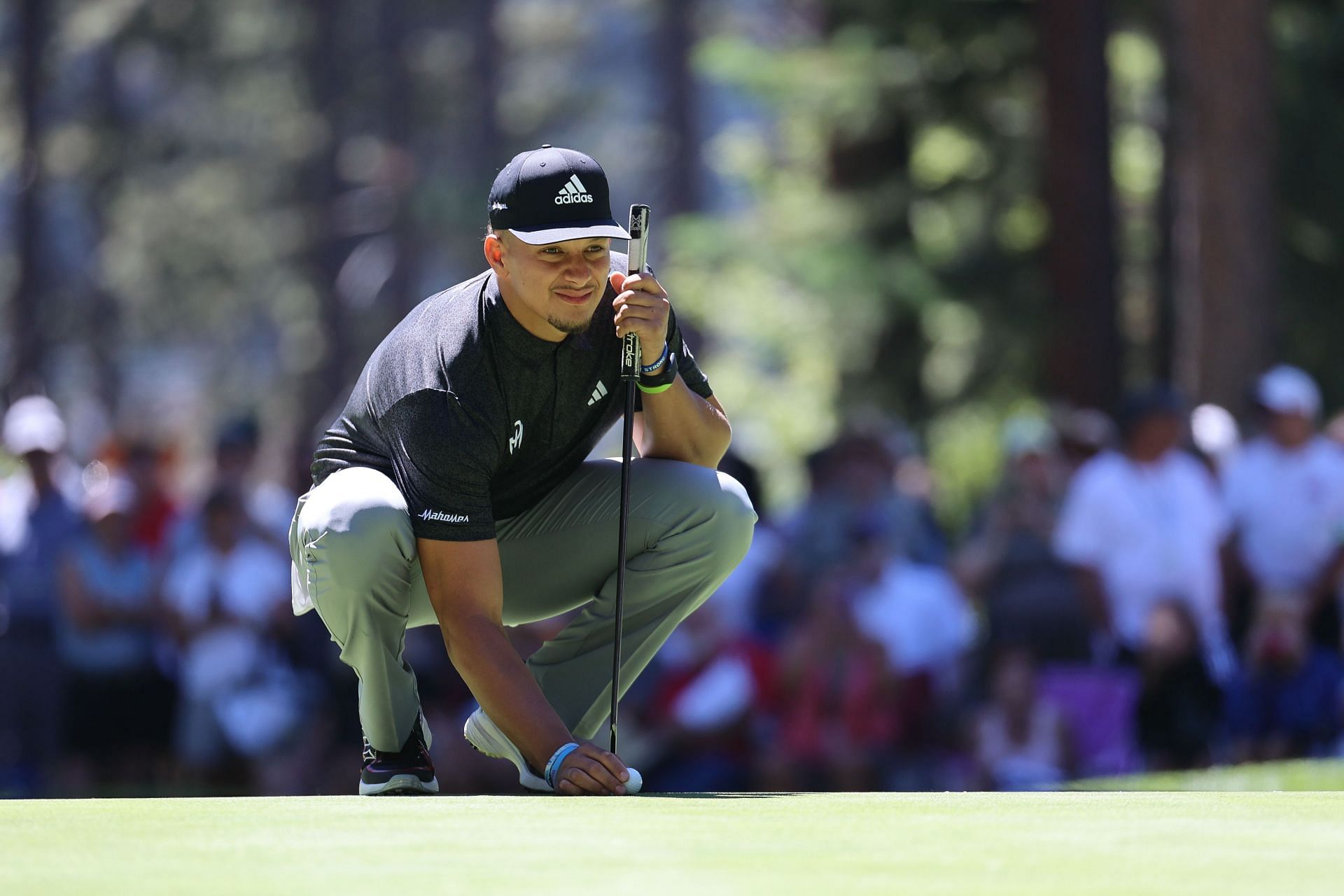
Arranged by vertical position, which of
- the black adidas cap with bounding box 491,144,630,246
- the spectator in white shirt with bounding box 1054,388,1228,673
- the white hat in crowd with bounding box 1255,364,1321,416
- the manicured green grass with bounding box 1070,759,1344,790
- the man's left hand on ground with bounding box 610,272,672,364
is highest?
the black adidas cap with bounding box 491,144,630,246

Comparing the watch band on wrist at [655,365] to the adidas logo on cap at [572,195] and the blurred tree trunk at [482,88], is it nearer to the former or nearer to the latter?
the adidas logo on cap at [572,195]

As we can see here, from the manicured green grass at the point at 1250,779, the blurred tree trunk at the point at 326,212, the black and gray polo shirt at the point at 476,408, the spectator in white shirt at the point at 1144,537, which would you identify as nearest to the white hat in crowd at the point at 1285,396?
the spectator in white shirt at the point at 1144,537

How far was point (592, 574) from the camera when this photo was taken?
531cm

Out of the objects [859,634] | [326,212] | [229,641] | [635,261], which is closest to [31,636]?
[229,641]

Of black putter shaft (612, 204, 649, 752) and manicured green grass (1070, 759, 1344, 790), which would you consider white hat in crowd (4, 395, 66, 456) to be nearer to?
manicured green grass (1070, 759, 1344, 790)

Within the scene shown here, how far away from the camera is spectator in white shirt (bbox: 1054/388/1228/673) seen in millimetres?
9023

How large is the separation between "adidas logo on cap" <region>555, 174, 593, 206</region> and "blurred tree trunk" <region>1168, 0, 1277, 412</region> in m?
8.42

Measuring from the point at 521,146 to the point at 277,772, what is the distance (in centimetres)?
A: 2463

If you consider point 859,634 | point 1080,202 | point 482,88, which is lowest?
point 859,634

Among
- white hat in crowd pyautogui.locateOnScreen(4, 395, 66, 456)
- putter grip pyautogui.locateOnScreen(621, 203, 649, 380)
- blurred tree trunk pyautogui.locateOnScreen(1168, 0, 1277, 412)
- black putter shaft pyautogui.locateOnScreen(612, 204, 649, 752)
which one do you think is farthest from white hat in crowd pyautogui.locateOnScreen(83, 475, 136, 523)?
blurred tree trunk pyautogui.locateOnScreen(1168, 0, 1277, 412)

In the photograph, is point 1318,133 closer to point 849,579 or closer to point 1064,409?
point 1064,409

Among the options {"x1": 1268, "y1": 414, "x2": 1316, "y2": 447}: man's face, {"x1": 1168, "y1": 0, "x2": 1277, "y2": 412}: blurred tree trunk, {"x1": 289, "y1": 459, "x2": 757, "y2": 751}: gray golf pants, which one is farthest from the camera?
{"x1": 1168, "y1": 0, "x2": 1277, "y2": 412}: blurred tree trunk

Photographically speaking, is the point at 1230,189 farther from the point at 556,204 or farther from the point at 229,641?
the point at 556,204

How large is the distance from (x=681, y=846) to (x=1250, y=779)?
15.5 feet
